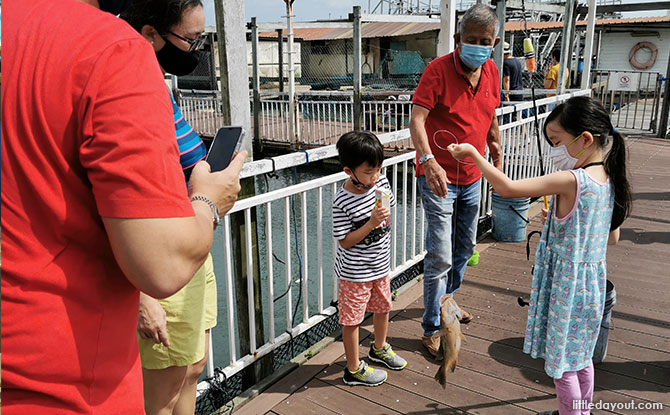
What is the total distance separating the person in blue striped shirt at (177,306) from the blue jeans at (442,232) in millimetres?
1517

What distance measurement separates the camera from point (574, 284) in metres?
2.19

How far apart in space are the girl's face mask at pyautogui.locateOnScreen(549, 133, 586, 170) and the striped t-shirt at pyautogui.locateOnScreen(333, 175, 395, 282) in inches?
32.1

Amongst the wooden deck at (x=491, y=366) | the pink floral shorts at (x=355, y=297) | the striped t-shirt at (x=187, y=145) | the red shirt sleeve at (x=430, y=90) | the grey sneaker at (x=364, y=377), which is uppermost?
the red shirt sleeve at (x=430, y=90)

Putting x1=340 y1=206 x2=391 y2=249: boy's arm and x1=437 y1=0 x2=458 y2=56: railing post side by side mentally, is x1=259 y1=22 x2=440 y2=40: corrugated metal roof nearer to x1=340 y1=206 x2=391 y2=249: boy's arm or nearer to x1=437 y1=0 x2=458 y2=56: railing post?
x1=437 y1=0 x2=458 y2=56: railing post

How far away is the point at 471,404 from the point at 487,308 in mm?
1160

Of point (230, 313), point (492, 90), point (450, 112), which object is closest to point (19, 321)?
point (230, 313)

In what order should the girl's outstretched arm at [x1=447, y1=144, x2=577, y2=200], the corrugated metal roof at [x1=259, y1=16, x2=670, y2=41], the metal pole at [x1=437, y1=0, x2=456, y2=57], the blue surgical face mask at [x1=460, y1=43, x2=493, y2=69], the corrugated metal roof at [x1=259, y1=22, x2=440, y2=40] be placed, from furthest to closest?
the corrugated metal roof at [x1=259, y1=22, x2=440, y2=40]
the corrugated metal roof at [x1=259, y1=16, x2=670, y2=41]
the metal pole at [x1=437, y1=0, x2=456, y2=57]
the blue surgical face mask at [x1=460, y1=43, x2=493, y2=69]
the girl's outstretched arm at [x1=447, y1=144, x2=577, y2=200]

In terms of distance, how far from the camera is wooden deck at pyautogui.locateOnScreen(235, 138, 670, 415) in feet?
8.50

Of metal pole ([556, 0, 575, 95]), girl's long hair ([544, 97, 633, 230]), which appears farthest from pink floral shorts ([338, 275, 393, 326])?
metal pole ([556, 0, 575, 95])

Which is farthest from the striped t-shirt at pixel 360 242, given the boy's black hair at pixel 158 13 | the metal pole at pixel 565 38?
the metal pole at pixel 565 38

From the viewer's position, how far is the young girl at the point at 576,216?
2143mm

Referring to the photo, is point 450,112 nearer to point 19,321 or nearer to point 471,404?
point 471,404

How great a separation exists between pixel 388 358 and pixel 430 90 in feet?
4.97

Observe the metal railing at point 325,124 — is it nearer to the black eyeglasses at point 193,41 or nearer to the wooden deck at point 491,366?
the wooden deck at point 491,366
